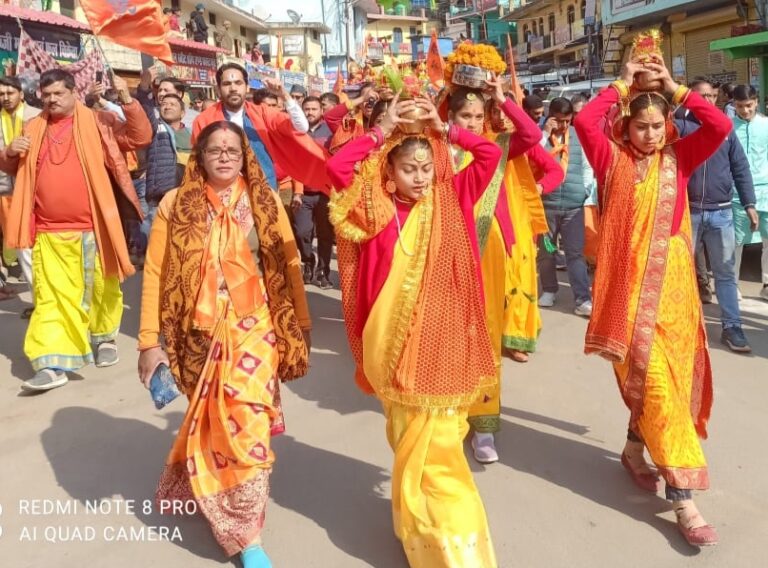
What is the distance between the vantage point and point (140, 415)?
4.43 meters

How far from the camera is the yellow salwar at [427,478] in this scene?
8.26ft

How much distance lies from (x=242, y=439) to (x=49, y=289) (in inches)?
109

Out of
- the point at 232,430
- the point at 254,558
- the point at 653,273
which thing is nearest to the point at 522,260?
the point at 653,273

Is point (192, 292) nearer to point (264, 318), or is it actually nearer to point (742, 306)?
point (264, 318)

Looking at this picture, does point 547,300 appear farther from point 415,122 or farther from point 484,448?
point 415,122

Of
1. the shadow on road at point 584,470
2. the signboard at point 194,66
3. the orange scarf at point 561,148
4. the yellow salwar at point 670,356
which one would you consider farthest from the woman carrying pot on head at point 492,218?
the signboard at point 194,66

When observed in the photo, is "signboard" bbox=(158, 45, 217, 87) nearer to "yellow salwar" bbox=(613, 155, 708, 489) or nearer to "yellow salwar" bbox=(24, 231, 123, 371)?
"yellow salwar" bbox=(24, 231, 123, 371)

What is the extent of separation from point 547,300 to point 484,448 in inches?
132

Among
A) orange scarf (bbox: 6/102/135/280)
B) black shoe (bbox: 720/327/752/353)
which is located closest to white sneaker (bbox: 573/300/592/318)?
black shoe (bbox: 720/327/752/353)

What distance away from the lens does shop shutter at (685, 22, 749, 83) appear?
67.5 ft

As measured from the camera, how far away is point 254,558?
9.08ft

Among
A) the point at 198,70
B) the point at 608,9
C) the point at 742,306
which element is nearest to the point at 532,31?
the point at 608,9

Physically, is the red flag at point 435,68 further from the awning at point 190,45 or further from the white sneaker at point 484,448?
the awning at point 190,45

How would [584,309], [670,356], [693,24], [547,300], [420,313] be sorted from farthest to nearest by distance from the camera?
[693,24] → [547,300] → [584,309] → [670,356] → [420,313]
